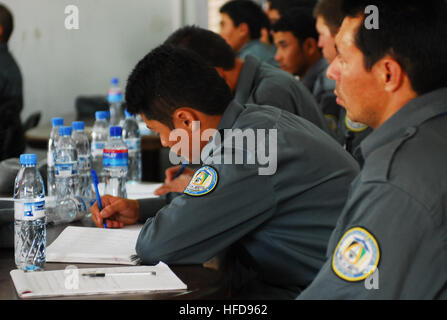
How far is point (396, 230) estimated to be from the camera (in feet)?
2.97

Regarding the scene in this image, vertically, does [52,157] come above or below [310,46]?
below

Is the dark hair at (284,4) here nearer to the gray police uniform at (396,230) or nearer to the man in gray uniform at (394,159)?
the man in gray uniform at (394,159)

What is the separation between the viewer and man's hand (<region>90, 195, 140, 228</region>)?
174 cm

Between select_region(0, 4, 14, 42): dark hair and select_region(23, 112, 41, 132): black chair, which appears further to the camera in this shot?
select_region(0, 4, 14, 42): dark hair

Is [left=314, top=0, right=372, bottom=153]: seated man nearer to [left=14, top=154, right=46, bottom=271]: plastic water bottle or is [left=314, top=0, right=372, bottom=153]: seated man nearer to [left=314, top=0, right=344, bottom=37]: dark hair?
[left=314, top=0, right=344, bottom=37]: dark hair

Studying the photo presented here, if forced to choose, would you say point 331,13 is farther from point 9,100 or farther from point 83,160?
point 9,100

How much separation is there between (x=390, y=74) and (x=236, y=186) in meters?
0.50

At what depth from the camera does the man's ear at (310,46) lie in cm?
383

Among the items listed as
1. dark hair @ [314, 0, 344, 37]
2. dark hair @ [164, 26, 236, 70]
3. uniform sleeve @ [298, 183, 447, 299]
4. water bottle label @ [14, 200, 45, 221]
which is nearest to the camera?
uniform sleeve @ [298, 183, 447, 299]

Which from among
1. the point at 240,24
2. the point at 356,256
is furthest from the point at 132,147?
the point at 240,24

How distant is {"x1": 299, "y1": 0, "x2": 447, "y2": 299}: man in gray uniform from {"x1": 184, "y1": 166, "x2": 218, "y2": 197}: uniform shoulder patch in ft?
1.35

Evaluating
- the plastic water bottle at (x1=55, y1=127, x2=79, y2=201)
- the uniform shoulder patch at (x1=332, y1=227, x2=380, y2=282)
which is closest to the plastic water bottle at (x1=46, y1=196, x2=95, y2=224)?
the plastic water bottle at (x1=55, y1=127, x2=79, y2=201)

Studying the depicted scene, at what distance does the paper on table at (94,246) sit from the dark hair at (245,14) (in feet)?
11.2

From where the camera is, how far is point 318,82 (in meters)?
3.56
